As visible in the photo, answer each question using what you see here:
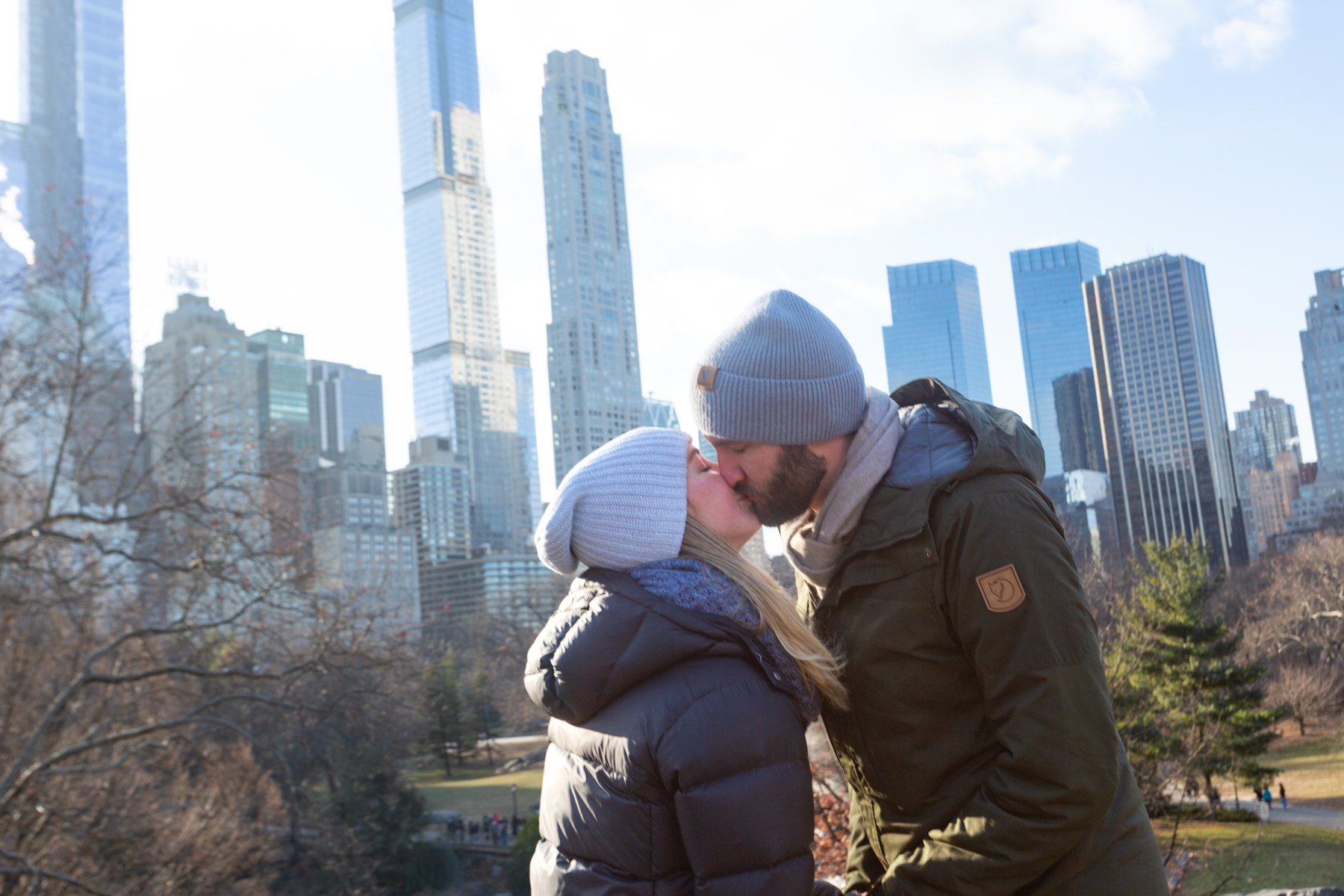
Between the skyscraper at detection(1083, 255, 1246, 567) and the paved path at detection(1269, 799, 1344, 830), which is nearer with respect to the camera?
the paved path at detection(1269, 799, 1344, 830)

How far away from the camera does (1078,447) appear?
121 metres

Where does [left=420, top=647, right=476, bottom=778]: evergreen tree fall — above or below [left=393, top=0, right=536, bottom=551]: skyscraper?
below

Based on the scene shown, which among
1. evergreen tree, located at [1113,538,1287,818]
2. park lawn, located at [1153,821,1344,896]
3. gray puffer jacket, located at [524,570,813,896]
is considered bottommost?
park lawn, located at [1153,821,1344,896]

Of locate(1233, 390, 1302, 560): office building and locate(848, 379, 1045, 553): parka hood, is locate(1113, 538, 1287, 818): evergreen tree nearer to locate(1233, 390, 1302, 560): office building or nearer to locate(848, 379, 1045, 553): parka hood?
locate(848, 379, 1045, 553): parka hood

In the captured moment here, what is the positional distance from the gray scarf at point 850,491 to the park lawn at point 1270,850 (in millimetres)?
14159

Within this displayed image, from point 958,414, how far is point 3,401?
36.9 ft

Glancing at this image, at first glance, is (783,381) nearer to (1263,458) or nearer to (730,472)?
(730,472)

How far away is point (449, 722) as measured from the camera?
32.5 meters

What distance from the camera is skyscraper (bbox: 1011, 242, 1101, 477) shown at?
175750mm

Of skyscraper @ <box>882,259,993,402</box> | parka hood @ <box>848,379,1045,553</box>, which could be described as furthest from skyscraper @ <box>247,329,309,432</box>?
skyscraper @ <box>882,259,993,402</box>

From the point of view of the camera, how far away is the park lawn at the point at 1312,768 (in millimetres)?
26656

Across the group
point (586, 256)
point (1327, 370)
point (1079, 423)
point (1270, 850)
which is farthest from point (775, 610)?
point (586, 256)

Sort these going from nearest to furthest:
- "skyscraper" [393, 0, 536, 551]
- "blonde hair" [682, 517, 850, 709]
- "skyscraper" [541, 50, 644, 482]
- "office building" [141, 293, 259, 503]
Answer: "blonde hair" [682, 517, 850, 709], "office building" [141, 293, 259, 503], "skyscraper" [541, 50, 644, 482], "skyscraper" [393, 0, 536, 551]

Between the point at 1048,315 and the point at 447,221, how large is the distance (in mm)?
106399
